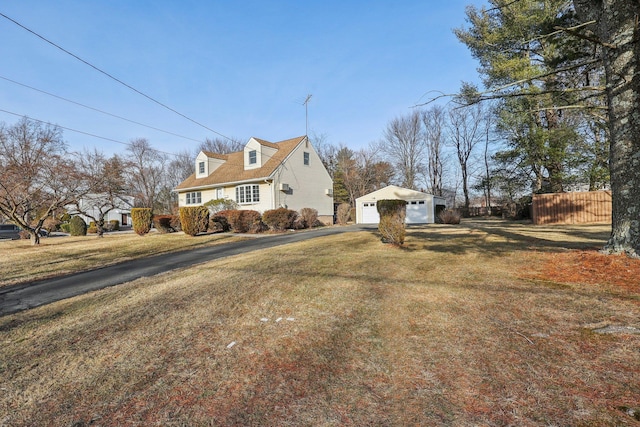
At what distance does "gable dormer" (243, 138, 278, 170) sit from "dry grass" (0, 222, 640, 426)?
58.4 feet

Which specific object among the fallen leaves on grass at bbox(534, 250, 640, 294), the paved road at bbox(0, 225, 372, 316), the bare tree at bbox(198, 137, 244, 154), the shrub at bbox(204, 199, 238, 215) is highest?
the bare tree at bbox(198, 137, 244, 154)

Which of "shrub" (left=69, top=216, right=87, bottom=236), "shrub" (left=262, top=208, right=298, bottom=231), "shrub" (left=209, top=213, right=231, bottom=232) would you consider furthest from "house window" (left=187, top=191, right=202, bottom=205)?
"shrub" (left=262, top=208, right=298, bottom=231)

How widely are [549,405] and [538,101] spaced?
703 inches

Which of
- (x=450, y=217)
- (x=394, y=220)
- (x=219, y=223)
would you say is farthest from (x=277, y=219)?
(x=450, y=217)

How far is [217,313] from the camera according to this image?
14.3 ft

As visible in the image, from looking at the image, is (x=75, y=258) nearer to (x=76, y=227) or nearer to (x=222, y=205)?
(x=222, y=205)

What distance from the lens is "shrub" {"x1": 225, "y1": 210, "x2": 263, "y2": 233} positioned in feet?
58.2

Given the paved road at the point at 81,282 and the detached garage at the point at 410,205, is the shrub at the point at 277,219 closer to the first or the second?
the paved road at the point at 81,282

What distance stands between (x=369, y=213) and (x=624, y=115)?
67.8ft

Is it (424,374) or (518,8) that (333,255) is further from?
(518,8)

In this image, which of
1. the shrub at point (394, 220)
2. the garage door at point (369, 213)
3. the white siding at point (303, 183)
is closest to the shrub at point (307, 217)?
the white siding at point (303, 183)

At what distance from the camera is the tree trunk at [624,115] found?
209 inches

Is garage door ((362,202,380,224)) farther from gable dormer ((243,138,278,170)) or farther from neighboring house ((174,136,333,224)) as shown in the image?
gable dormer ((243,138,278,170))

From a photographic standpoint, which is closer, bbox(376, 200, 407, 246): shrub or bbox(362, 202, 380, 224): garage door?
bbox(376, 200, 407, 246): shrub
